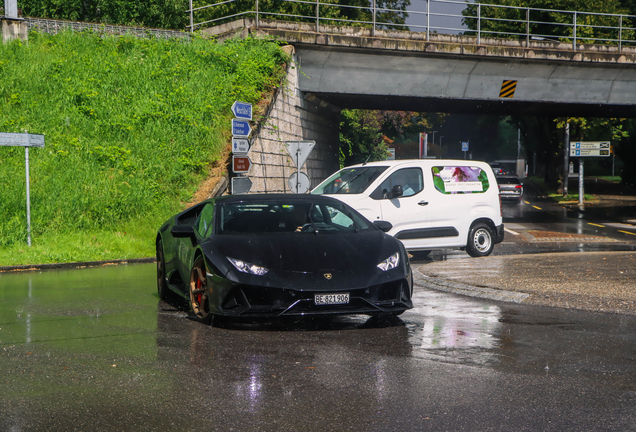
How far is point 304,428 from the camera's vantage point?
4.04m

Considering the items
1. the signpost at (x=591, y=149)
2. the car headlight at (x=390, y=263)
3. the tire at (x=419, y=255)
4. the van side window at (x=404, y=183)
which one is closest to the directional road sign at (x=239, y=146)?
the tire at (x=419, y=255)

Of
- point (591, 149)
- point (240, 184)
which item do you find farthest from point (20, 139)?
point (591, 149)

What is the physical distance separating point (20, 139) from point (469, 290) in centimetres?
1046

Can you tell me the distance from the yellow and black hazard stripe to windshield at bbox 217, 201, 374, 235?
20.9 m

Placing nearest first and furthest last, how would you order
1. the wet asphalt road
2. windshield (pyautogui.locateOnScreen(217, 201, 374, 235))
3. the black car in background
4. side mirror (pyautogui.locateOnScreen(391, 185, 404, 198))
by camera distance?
1. the wet asphalt road
2. windshield (pyautogui.locateOnScreen(217, 201, 374, 235))
3. side mirror (pyautogui.locateOnScreen(391, 185, 404, 198))
4. the black car in background

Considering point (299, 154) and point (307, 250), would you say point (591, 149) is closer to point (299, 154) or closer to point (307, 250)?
point (299, 154)

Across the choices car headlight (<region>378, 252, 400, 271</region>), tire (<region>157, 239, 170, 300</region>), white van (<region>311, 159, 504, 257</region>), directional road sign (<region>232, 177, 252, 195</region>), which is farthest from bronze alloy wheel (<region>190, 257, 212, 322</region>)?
directional road sign (<region>232, 177, 252, 195</region>)

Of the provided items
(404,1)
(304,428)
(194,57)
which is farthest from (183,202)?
(404,1)

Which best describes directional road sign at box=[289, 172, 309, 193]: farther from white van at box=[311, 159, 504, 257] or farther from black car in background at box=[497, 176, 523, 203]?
black car in background at box=[497, 176, 523, 203]

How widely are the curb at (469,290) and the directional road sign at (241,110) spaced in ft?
28.7

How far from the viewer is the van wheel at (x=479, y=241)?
1481cm

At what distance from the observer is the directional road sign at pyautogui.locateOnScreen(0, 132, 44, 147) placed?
593 inches

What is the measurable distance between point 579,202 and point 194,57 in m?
23.5

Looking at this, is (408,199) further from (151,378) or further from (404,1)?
(404,1)
